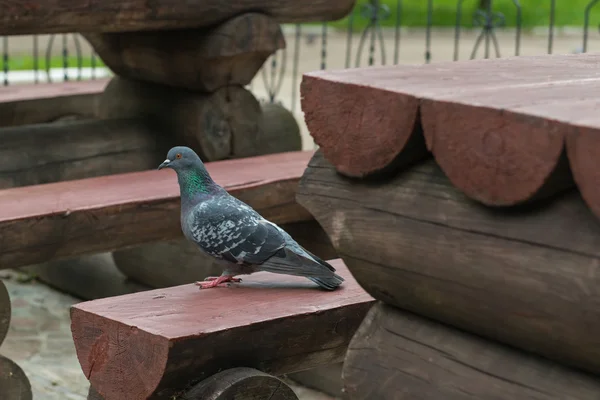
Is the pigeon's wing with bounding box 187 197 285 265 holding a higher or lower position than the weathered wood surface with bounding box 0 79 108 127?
higher

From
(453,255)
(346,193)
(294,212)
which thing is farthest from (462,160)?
(294,212)

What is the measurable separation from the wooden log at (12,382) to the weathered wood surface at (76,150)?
3.69ft

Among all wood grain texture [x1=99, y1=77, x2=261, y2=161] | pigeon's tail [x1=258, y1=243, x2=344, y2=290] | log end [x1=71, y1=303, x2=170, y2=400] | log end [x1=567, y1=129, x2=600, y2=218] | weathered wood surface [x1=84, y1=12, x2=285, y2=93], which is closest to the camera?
log end [x1=567, y1=129, x2=600, y2=218]

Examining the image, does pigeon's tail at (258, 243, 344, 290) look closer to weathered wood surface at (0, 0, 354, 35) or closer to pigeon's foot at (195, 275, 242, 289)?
pigeon's foot at (195, 275, 242, 289)

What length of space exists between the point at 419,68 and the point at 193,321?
0.85 m

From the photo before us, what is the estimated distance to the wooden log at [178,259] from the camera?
15.6ft

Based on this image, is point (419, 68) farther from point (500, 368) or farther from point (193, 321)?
point (193, 321)

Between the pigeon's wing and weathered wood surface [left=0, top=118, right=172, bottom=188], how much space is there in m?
1.86

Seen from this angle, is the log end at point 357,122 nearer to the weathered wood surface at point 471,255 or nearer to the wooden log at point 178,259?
the weathered wood surface at point 471,255

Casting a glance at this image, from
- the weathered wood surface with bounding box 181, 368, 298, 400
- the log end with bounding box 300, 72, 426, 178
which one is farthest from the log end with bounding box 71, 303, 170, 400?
the log end with bounding box 300, 72, 426, 178

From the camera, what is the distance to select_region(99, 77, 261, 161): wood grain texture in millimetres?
5121

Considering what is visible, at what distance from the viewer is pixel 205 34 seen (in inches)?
194

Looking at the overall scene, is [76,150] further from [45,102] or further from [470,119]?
[470,119]

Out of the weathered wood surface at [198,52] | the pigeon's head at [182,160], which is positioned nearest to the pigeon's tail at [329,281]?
the pigeon's head at [182,160]
